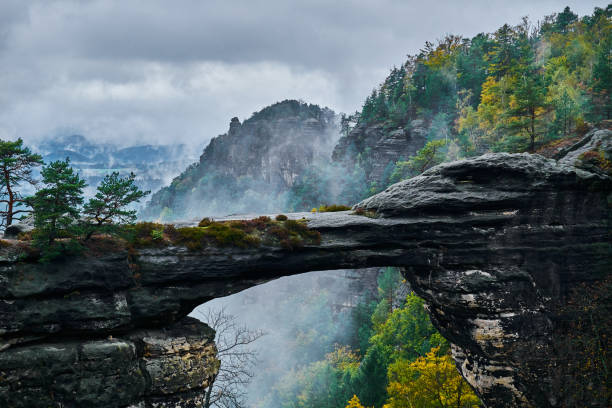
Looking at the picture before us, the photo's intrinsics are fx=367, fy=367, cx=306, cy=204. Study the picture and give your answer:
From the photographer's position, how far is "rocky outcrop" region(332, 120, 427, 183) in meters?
54.5

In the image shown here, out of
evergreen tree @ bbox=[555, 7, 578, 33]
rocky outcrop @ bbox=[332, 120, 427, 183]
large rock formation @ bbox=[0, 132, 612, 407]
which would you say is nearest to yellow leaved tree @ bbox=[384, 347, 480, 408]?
large rock formation @ bbox=[0, 132, 612, 407]

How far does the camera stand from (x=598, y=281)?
13.0 metres

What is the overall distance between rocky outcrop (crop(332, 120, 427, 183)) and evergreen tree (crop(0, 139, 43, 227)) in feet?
151

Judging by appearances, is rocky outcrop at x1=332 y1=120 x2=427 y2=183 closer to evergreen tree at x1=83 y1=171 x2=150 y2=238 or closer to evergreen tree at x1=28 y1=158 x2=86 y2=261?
evergreen tree at x1=83 y1=171 x2=150 y2=238

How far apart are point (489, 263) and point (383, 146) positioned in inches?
1838

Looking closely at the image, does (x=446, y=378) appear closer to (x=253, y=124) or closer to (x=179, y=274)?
(x=179, y=274)

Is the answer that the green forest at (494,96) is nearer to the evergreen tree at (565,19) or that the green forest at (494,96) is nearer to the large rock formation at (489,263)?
the evergreen tree at (565,19)

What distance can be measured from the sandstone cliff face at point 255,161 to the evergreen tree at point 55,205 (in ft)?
291

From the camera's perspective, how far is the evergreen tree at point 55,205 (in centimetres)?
948

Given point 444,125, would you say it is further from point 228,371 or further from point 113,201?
point 113,201

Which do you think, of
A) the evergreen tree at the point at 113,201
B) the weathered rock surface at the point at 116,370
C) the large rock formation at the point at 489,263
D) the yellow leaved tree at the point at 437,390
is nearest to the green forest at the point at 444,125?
the yellow leaved tree at the point at 437,390

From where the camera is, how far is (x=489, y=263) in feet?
42.2

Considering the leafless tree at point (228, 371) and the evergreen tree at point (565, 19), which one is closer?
the leafless tree at point (228, 371)

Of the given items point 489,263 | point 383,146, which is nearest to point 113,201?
point 489,263
